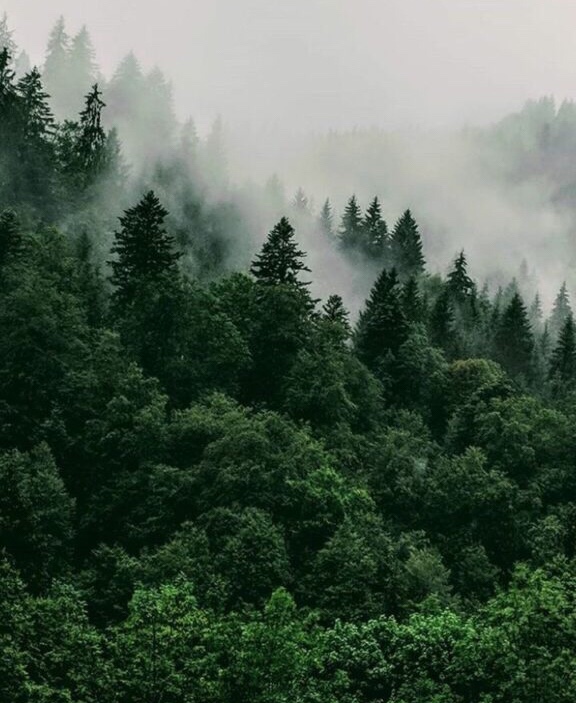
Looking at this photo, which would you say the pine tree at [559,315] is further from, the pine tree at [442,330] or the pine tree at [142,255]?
the pine tree at [142,255]

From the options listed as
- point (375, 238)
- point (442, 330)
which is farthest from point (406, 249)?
point (442, 330)

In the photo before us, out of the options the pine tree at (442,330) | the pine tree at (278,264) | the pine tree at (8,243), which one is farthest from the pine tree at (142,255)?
the pine tree at (442,330)

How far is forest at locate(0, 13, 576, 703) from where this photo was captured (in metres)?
39.7

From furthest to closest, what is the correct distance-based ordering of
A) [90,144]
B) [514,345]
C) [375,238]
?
1. [375,238]
2. [90,144]
3. [514,345]

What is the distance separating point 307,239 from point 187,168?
23.3 metres

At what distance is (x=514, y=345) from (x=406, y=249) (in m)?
35.9

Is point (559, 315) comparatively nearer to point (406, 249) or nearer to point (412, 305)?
point (406, 249)

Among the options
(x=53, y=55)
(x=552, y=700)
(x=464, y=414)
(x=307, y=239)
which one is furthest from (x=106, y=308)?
(x=53, y=55)

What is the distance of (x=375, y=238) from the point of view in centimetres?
15238

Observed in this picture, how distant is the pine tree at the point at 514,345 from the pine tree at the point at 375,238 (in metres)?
34.3

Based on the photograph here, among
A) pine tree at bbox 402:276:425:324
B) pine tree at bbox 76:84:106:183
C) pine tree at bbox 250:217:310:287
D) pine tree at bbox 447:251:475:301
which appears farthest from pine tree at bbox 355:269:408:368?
pine tree at bbox 76:84:106:183

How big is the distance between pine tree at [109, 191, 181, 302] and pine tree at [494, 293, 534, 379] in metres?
50.2

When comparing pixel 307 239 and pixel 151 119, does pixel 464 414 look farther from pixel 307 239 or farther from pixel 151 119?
pixel 151 119

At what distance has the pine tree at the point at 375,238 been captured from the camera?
150 meters
